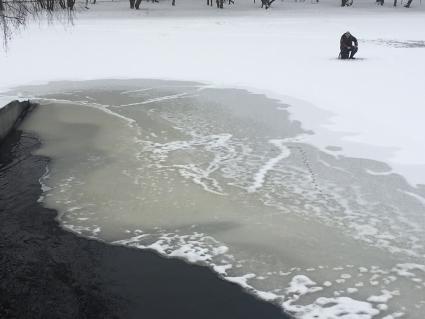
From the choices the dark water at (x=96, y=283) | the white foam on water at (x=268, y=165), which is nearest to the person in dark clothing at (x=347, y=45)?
the white foam on water at (x=268, y=165)

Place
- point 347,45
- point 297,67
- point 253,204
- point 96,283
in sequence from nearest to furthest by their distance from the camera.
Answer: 1. point 96,283
2. point 253,204
3. point 297,67
4. point 347,45

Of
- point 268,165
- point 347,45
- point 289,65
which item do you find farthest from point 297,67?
point 268,165

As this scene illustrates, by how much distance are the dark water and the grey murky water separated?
257 millimetres

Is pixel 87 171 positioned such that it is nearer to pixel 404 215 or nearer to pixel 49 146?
pixel 49 146

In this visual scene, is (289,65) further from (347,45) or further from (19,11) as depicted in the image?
(19,11)

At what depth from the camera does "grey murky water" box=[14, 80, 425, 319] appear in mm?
5016

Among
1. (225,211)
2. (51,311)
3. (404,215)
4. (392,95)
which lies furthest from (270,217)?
(392,95)

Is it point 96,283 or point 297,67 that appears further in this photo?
point 297,67

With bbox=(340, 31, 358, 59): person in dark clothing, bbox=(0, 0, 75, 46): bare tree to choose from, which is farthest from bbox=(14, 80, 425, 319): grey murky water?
bbox=(340, 31, 358, 59): person in dark clothing

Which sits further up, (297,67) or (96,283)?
(297,67)

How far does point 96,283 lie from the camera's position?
16.3 ft

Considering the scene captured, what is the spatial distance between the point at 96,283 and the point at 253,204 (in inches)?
98.3

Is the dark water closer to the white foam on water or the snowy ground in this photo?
the snowy ground

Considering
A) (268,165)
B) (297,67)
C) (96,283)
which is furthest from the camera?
(297,67)
